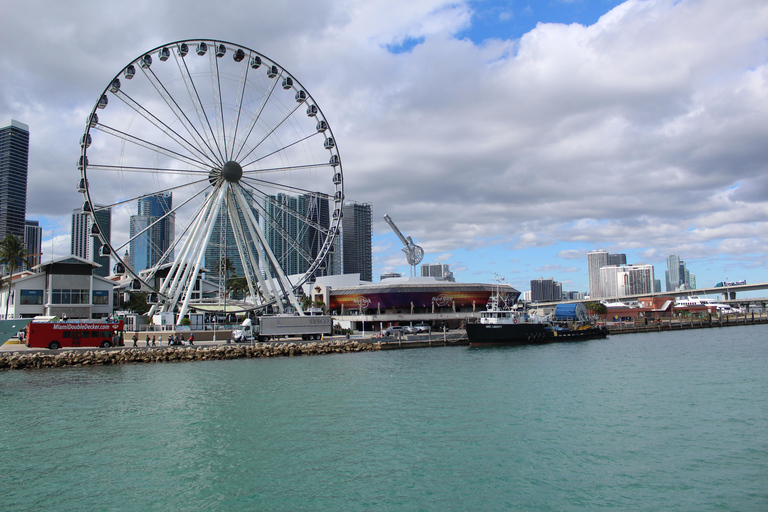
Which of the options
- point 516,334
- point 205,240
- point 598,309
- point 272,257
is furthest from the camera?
point 598,309

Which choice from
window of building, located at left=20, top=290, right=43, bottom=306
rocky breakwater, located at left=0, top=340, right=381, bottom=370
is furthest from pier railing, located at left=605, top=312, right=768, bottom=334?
window of building, located at left=20, top=290, right=43, bottom=306

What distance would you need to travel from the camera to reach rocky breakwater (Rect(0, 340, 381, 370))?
4288 cm

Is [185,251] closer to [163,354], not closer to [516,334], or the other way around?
[163,354]

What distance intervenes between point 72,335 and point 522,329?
165 feet

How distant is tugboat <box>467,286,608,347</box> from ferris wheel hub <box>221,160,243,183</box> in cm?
3123

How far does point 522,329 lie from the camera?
233 ft

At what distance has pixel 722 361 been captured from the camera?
45.4m

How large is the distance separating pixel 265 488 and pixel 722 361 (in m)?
42.7

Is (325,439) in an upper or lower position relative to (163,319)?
lower

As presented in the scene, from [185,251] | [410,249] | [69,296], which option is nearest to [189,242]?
[185,251]

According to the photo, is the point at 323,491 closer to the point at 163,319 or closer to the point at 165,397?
the point at 165,397

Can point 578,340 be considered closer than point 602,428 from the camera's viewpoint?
No

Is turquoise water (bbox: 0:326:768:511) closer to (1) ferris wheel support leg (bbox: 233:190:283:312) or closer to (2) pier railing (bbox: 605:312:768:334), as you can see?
(1) ferris wheel support leg (bbox: 233:190:283:312)

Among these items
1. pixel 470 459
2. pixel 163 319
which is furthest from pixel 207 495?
pixel 163 319
